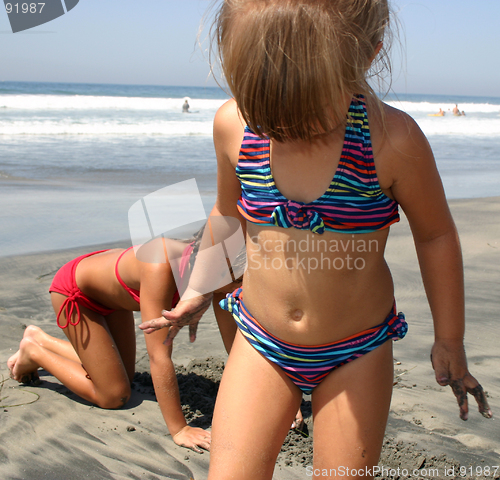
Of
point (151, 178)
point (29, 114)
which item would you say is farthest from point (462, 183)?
point (29, 114)

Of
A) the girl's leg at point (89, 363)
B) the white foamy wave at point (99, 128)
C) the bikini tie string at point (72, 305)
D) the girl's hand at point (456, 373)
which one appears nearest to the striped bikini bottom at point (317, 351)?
the girl's hand at point (456, 373)

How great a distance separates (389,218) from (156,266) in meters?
1.53

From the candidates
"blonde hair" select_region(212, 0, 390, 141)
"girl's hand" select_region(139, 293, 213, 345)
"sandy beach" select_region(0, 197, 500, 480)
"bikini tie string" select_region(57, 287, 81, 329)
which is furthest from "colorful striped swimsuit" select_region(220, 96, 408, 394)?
"bikini tie string" select_region(57, 287, 81, 329)

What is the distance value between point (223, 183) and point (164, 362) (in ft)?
4.37

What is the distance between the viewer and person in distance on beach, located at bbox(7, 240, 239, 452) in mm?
2777

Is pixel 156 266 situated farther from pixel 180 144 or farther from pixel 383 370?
pixel 180 144

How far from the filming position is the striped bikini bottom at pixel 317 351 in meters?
1.61

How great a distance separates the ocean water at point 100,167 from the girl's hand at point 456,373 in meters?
0.84

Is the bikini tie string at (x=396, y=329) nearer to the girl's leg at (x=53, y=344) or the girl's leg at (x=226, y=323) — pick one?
the girl's leg at (x=226, y=323)

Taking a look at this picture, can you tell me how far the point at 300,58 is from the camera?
1.40 metres

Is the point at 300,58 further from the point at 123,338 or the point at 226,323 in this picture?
the point at 123,338

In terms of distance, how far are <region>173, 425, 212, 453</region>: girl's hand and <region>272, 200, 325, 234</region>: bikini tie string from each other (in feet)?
5.26

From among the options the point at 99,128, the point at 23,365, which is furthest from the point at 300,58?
the point at 99,128

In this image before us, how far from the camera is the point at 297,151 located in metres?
1.59
